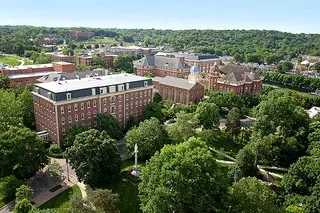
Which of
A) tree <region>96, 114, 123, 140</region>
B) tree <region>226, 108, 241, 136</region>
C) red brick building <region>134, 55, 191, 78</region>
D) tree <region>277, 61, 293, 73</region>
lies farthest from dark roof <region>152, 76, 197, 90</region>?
tree <region>277, 61, 293, 73</region>

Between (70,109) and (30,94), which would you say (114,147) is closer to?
(70,109)

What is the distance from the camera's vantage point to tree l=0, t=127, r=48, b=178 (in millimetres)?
51584

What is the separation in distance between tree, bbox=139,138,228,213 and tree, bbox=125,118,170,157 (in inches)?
758

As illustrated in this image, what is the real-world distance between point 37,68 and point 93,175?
3275 inches

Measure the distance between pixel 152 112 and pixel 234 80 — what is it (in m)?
38.4

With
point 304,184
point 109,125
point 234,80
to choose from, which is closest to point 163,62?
point 234,80

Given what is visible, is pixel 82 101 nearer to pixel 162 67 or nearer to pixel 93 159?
pixel 93 159

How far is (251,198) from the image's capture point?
36.8 metres

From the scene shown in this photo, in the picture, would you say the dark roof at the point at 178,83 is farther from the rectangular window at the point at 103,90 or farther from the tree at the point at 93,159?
the tree at the point at 93,159

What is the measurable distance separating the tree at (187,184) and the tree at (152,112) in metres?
39.3

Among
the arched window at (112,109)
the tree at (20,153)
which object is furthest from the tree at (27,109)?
the tree at (20,153)

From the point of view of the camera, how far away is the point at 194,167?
127ft

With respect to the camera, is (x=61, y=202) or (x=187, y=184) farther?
(x=61, y=202)

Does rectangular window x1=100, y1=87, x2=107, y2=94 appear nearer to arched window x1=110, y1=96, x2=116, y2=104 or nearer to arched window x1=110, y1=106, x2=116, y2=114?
arched window x1=110, y1=96, x2=116, y2=104
